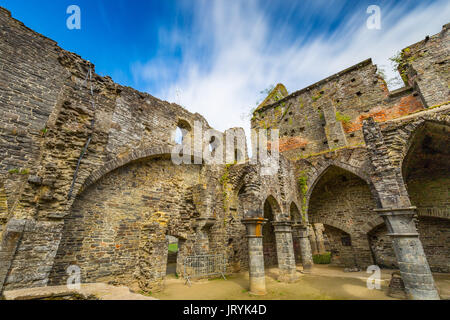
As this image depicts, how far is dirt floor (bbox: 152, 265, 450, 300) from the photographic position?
216 inches

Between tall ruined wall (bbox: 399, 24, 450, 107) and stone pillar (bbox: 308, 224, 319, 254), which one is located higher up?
tall ruined wall (bbox: 399, 24, 450, 107)

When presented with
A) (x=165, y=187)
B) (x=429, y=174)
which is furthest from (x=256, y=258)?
(x=429, y=174)

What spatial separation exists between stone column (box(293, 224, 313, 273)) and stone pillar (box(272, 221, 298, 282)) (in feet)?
6.37

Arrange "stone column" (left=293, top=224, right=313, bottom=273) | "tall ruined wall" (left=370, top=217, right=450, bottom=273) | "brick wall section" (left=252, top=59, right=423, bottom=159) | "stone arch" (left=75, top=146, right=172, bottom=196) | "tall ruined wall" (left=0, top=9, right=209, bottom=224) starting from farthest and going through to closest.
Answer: "brick wall section" (left=252, top=59, right=423, bottom=159) → "stone column" (left=293, top=224, right=313, bottom=273) → "tall ruined wall" (left=370, top=217, right=450, bottom=273) → "stone arch" (left=75, top=146, right=172, bottom=196) → "tall ruined wall" (left=0, top=9, right=209, bottom=224)

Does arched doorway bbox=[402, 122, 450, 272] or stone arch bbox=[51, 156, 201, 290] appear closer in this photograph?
stone arch bbox=[51, 156, 201, 290]

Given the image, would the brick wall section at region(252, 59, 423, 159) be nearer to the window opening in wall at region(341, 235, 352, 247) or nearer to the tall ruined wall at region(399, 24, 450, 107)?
the tall ruined wall at region(399, 24, 450, 107)

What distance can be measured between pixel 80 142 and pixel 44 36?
395 cm

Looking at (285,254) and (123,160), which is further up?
(123,160)

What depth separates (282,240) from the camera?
7621 mm

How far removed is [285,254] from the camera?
7422 millimetres

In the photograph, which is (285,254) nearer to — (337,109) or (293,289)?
(293,289)

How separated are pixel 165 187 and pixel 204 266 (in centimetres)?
341

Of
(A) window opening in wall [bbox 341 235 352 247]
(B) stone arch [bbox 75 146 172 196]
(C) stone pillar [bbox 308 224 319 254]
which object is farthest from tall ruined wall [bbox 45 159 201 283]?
(C) stone pillar [bbox 308 224 319 254]
